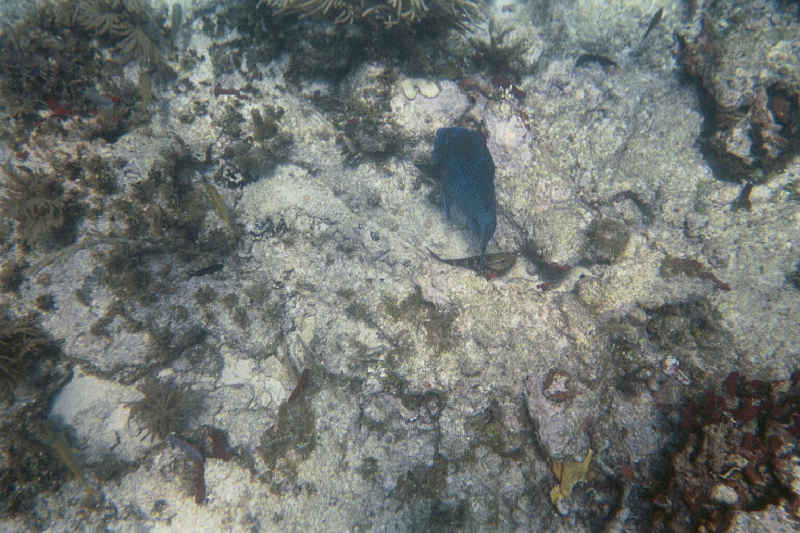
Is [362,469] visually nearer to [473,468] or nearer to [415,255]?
[473,468]

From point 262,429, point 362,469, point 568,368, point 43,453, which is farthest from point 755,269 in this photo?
point 43,453

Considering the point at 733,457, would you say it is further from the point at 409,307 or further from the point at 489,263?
the point at 409,307

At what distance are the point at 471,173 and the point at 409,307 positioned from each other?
1.64 meters

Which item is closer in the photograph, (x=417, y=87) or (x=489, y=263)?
(x=489, y=263)

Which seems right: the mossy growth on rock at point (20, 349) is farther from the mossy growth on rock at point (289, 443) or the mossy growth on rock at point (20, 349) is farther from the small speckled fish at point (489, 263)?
the small speckled fish at point (489, 263)

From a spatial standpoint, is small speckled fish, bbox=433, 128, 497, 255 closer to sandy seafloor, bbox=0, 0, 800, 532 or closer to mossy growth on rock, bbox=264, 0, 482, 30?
sandy seafloor, bbox=0, 0, 800, 532

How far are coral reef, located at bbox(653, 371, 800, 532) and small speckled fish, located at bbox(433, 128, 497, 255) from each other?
7.78 feet

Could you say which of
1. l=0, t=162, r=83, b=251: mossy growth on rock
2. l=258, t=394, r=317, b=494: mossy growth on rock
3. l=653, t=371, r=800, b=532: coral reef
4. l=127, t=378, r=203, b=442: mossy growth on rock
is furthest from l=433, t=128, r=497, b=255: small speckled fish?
l=127, t=378, r=203, b=442: mossy growth on rock

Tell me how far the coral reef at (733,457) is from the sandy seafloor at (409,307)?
0.18 m

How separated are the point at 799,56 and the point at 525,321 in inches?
174

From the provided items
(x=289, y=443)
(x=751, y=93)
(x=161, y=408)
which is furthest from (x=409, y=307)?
(x=751, y=93)

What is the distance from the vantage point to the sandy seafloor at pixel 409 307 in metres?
3.27

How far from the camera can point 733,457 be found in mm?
2463

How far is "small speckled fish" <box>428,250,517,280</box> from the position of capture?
3.79 m
